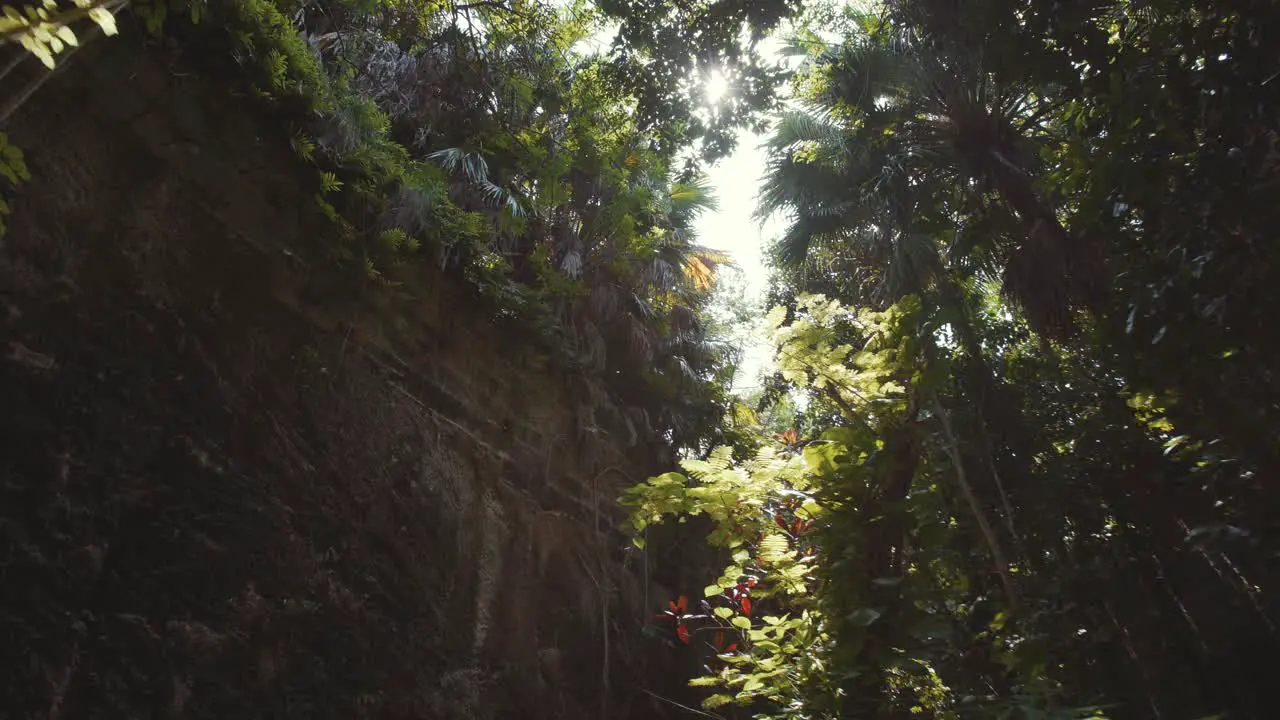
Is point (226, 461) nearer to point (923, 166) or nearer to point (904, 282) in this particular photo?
point (904, 282)

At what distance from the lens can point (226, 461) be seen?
10.8 ft

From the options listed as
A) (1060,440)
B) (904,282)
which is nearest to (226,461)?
(1060,440)

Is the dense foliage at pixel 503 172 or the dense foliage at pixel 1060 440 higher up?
the dense foliage at pixel 503 172

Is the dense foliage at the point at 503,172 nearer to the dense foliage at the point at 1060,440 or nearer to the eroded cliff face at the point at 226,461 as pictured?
the eroded cliff face at the point at 226,461

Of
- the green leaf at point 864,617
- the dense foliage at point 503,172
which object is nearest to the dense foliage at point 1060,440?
the green leaf at point 864,617

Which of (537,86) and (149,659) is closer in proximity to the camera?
(149,659)

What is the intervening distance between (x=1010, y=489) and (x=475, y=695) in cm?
410

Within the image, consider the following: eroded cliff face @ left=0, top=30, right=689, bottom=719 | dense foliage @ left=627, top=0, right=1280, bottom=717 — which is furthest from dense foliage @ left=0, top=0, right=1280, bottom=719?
eroded cliff face @ left=0, top=30, right=689, bottom=719

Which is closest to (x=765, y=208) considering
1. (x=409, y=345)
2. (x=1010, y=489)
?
(x=1010, y=489)

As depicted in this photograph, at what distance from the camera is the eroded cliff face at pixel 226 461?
2697 mm

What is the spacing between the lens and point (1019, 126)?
21.0 feet

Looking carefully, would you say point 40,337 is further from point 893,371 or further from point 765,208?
point 765,208

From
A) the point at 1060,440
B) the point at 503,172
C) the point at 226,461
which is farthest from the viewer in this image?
the point at 503,172

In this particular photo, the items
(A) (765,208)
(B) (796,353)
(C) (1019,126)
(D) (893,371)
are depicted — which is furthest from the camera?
(A) (765,208)
